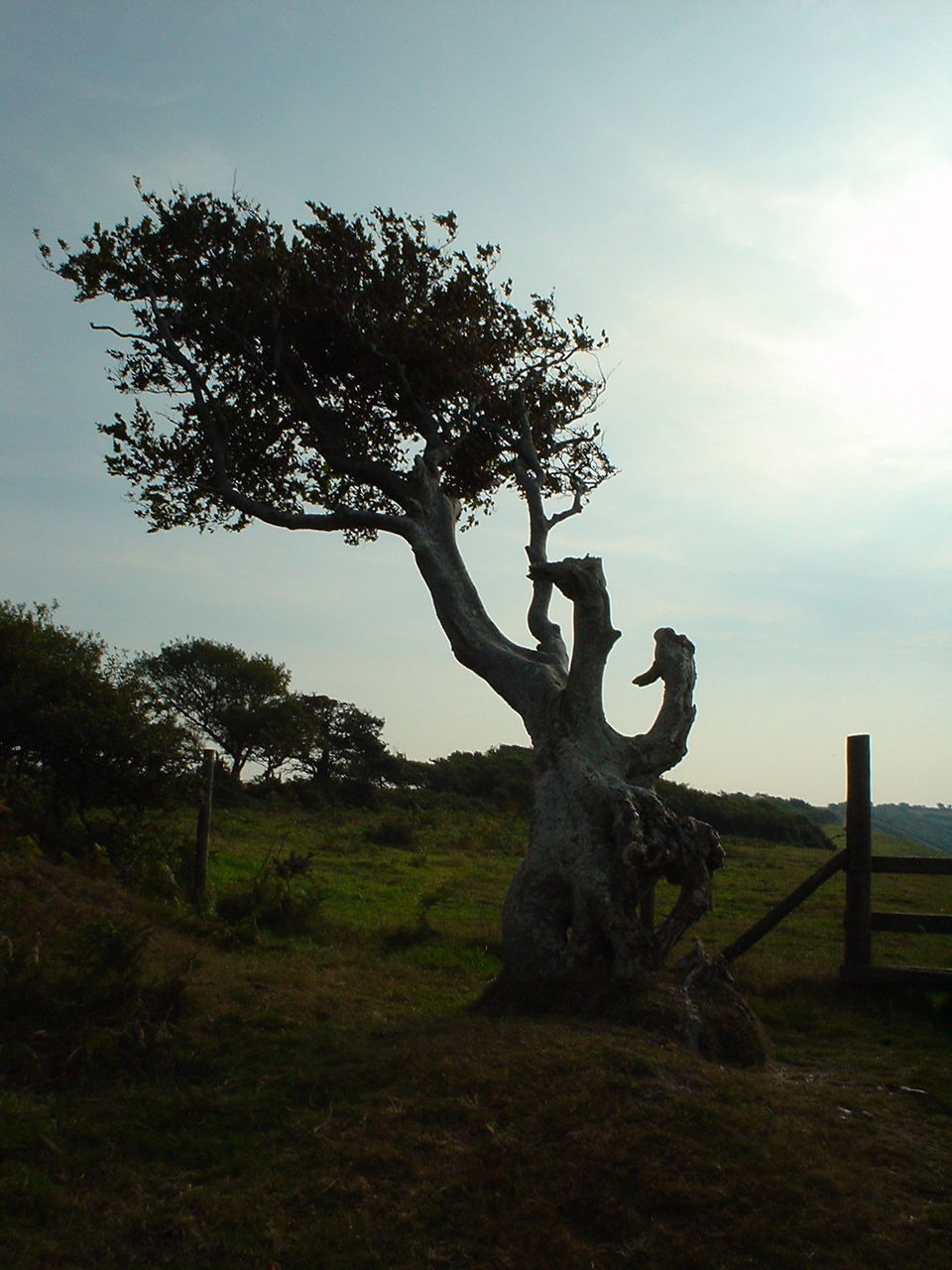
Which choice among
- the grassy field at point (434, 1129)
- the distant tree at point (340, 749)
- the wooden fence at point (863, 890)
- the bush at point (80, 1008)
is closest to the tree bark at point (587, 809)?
the grassy field at point (434, 1129)

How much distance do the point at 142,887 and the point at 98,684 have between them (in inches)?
150

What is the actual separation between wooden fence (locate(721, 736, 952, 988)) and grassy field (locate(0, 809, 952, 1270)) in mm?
300

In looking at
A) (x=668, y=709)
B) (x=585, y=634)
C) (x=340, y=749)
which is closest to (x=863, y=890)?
(x=668, y=709)

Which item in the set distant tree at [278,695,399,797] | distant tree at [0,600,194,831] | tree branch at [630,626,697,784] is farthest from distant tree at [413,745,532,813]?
tree branch at [630,626,697,784]

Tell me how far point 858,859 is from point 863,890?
32cm

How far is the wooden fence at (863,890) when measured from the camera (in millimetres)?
9852

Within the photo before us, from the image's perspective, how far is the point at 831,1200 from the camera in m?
5.16

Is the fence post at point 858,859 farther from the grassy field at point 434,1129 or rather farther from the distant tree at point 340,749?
the distant tree at point 340,749

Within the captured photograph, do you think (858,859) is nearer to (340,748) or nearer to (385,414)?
(385,414)

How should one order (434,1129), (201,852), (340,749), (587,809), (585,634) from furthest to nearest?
1. (340,749)
2. (201,852)
3. (585,634)
4. (587,809)
5. (434,1129)

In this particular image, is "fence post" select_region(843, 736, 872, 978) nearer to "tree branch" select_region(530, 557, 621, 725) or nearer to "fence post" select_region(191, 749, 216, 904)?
"tree branch" select_region(530, 557, 621, 725)

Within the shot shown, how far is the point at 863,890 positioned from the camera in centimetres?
1026

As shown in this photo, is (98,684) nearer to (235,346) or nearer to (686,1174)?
(235,346)

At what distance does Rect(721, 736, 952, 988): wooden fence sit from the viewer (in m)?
9.85
